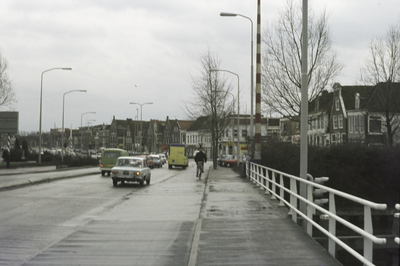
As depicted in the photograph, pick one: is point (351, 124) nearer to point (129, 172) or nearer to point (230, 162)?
point (230, 162)

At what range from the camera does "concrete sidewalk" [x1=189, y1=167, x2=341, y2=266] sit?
699 cm

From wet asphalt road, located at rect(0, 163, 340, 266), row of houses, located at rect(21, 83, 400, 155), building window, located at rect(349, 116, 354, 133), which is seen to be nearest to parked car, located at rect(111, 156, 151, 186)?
wet asphalt road, located at rect(0, 163, 340, 266)

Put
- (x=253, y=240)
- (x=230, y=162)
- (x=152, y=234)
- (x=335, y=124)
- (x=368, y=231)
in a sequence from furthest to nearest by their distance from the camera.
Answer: (x=230, y=162) < (x=335, y=124) < (x=152, y=234) < (x=253, y=240) < (x=368, y=231)

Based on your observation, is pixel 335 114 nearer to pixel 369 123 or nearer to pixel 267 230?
pixel 369 123

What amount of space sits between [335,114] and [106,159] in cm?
3306

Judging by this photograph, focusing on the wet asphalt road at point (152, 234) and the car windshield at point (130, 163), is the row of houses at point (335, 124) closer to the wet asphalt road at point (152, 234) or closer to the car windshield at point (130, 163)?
the car windshield at point (130, 163)

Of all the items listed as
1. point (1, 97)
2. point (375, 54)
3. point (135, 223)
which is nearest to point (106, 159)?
point (1, 97)

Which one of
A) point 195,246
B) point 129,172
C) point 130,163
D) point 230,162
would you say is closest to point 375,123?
point 130,163

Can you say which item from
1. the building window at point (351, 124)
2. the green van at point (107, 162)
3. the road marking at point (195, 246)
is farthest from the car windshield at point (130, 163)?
the building window at point (351, 124)

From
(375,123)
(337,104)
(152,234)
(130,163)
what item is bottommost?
(152,234)

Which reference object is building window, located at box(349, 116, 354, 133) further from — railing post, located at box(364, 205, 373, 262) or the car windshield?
railing post, located at box(364, 205, 373, 262)

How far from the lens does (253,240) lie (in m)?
8.50

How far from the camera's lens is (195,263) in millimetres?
6656

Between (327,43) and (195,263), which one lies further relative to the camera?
(327,43)
